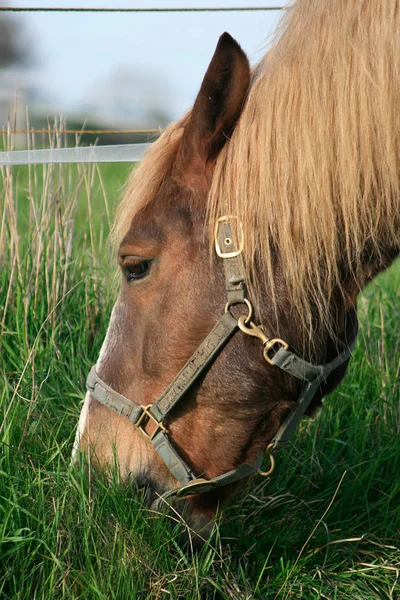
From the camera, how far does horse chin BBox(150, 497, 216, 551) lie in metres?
2.21

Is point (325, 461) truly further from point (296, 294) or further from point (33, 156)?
point (33, 156)

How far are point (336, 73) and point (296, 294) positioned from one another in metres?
0.59

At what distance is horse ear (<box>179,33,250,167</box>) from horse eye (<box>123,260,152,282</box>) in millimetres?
303

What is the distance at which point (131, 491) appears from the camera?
2203 millimetres

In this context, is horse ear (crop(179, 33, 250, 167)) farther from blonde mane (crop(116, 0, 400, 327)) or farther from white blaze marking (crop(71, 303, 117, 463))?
white blaze marking (crop(71, 303, 117, 463))

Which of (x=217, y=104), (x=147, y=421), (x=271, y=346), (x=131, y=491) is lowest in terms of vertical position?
(x=131, y=491)

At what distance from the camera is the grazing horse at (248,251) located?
6.26ft

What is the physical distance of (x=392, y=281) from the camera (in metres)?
5.16

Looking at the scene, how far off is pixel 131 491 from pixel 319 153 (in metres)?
1.13

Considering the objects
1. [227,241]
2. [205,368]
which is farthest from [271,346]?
[227,241]

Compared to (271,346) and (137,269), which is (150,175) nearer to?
(137,269)

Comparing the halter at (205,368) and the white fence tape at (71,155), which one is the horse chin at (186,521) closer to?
the halter at (205,368)

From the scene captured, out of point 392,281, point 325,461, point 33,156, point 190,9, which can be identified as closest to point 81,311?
point 33,156

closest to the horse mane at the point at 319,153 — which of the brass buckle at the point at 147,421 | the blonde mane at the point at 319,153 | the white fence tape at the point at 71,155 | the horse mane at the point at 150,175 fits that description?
the blonde mane at the point at 319,153
